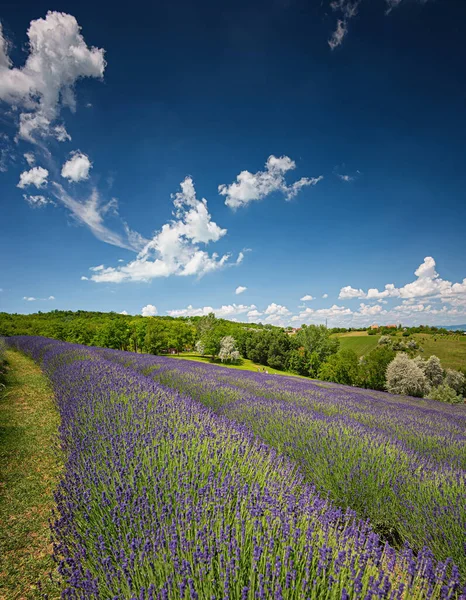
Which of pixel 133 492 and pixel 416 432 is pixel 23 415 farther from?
pixel 416 432

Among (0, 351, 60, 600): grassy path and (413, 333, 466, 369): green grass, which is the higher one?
(0, 351, 60, 600): grassy path

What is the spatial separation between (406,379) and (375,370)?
8.86 meters

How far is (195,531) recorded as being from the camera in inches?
59.1

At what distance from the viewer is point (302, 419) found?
4.68 metres

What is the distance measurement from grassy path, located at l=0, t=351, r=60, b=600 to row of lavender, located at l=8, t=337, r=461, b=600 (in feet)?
0.89

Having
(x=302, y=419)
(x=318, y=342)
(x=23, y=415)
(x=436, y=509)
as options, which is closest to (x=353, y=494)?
(x=436, y=509)

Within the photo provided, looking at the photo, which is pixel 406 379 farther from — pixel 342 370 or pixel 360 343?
pixel 360 343

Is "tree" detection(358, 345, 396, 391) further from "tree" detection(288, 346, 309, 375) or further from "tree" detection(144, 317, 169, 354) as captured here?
"tree" detection(144, 317, 169, 354)

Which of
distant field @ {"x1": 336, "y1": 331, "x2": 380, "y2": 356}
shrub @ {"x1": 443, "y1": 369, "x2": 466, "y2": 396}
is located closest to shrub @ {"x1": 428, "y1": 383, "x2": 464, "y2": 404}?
shrub @ {"x1": 443, "y1": 369, "x2": 466, "y2": 396}

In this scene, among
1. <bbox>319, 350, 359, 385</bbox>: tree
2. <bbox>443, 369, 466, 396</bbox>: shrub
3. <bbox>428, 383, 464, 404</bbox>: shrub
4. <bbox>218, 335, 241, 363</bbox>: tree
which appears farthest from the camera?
<bbox>218, 335, 241, 363</bbox>: tree

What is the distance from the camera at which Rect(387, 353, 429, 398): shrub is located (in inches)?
998

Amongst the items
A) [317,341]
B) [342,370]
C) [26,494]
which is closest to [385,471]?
[26,494]

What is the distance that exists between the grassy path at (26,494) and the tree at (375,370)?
117 ft

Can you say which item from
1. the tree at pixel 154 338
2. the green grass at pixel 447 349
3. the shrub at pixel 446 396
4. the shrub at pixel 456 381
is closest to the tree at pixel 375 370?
the shrub at pixel 456 381
